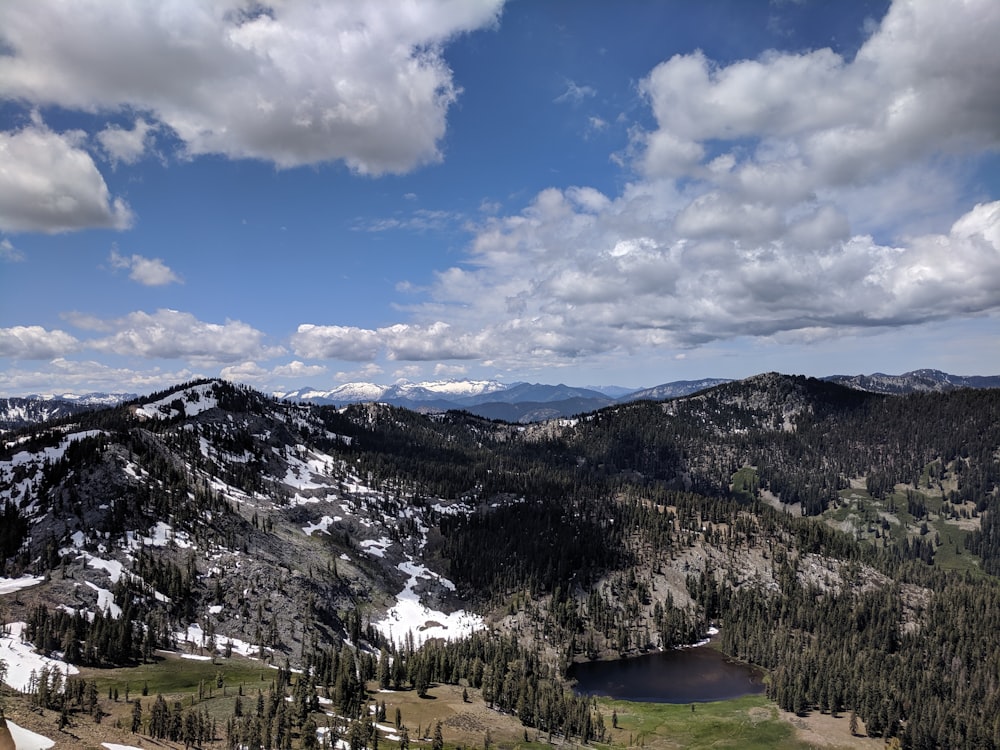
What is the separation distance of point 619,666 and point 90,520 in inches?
6652

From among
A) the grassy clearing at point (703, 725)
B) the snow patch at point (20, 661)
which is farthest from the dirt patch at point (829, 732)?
the snow patch at point (20, 661)

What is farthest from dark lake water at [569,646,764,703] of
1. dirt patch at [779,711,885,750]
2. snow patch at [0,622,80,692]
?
snow patch at [0,622,80,692]

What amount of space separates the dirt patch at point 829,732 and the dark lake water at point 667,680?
22.3 meters

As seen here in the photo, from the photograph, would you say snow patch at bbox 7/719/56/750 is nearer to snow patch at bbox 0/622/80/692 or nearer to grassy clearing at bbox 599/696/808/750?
snow patch at bbox 0/622/80/692

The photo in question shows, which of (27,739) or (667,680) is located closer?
(27,739)

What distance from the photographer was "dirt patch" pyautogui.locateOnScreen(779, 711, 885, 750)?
134 meters

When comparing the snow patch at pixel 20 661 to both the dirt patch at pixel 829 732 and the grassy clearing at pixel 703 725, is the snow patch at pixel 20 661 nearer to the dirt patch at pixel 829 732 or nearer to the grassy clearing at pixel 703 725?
the grassy clearing at pixel 703 725

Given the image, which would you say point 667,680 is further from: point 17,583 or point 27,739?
point 17,583

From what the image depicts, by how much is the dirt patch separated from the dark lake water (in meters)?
22.3

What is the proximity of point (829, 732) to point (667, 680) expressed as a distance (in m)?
50.2

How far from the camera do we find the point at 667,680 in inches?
7116

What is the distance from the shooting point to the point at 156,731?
73.1 m

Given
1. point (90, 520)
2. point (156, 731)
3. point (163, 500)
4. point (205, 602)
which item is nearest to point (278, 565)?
point (205, 602)

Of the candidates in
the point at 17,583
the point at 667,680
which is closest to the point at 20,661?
the point at 17,583
